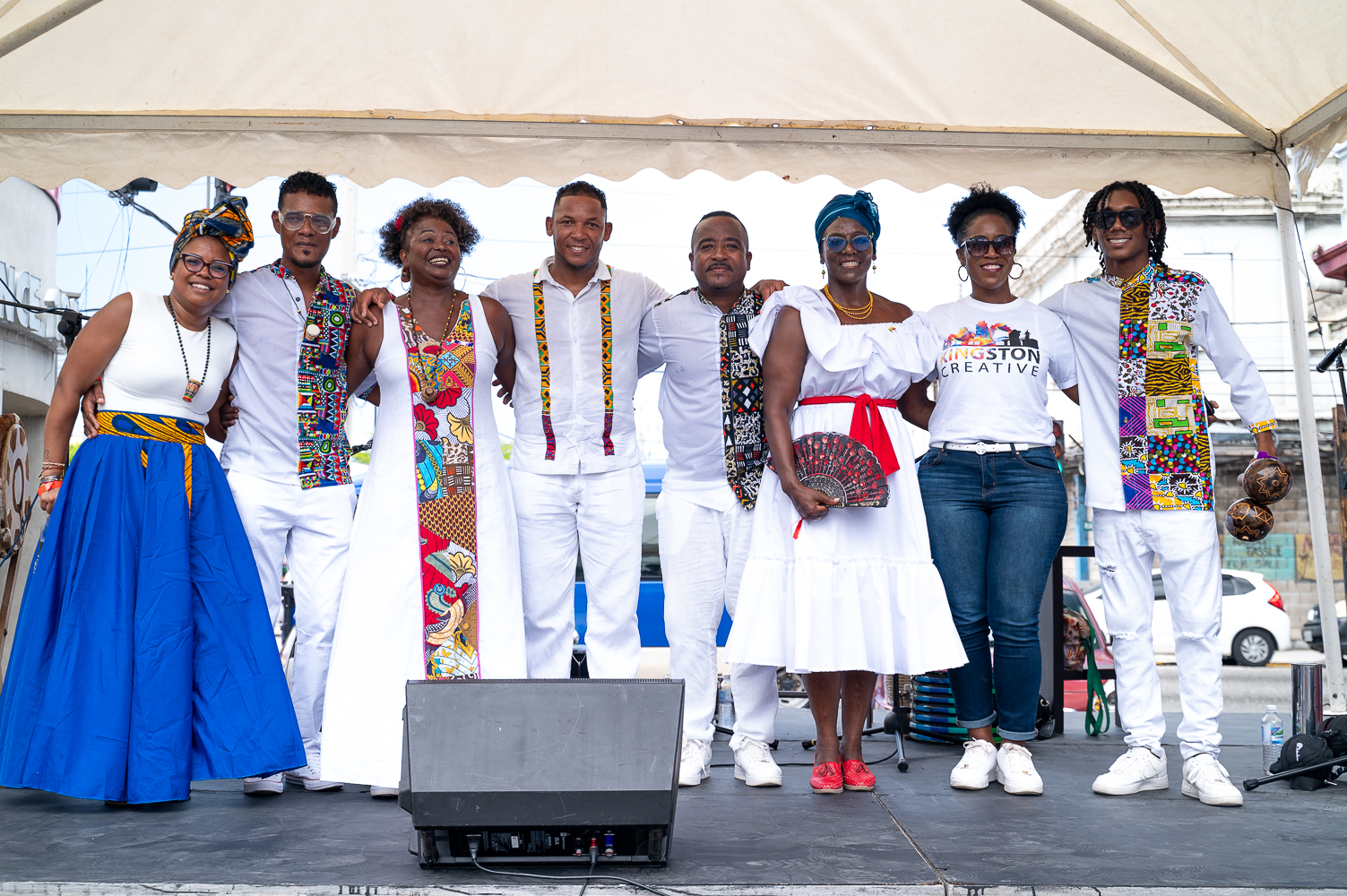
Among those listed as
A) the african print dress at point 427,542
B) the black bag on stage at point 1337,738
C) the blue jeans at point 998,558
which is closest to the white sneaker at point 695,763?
the african print dress at point 427,542

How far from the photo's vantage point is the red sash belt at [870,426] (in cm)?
403

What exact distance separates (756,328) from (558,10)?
5.47 ft

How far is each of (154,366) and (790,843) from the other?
2.71 meters

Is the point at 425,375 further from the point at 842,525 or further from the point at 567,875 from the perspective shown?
the point at 567,875

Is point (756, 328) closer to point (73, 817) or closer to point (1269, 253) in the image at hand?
point (73, 817)

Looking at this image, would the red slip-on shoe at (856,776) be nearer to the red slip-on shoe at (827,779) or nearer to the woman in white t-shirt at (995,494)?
the red slip-on shoe at (827,779)

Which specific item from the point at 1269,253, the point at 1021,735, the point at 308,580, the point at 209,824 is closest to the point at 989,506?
the point at 1021,735

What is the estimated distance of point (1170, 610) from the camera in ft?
13.5

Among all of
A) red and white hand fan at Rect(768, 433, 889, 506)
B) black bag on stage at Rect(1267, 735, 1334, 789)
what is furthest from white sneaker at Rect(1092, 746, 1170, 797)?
red and white hand fan at Rect(768, 433, 889, 506)

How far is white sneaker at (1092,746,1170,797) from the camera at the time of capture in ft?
13.2

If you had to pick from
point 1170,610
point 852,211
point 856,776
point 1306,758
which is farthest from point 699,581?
point 1306,758

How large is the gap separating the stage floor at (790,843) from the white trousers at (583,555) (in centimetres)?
68

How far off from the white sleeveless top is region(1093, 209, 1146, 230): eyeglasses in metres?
3.37

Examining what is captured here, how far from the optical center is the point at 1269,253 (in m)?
23.7
